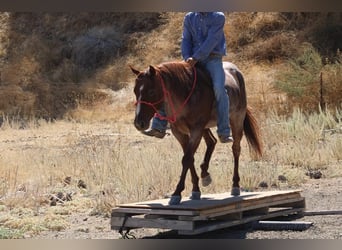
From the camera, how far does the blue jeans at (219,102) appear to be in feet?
21.1

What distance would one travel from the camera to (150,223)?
5.98 meters

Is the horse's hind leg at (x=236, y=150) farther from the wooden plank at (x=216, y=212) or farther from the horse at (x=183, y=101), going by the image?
the wooden plank at (x=216, y=212)

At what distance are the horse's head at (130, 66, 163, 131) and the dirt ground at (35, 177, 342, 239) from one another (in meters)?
1.07

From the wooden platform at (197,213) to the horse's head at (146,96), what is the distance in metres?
0.65

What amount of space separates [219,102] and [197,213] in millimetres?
1056

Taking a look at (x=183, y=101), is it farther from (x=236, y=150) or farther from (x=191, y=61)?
(x=236, y=150)

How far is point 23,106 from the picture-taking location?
68.1 feet

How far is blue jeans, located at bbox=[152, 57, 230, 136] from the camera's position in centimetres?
642

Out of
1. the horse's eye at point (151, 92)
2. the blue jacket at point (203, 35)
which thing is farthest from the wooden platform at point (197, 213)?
the blue jacket at point (203, 35)

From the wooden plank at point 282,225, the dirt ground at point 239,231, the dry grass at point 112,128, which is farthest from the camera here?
the dry grass at point 112,128

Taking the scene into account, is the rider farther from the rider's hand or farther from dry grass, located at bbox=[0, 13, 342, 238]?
dry grass, located at bbox=[0, 13, 342, 238]

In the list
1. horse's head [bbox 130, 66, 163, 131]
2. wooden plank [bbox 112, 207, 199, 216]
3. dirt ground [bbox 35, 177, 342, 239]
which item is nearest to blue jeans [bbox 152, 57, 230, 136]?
horse's head [bbox 130, 66, 163, 131]
